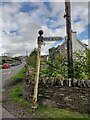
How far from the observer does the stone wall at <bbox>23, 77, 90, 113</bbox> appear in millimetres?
6879

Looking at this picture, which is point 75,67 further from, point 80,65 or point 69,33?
point 69,33

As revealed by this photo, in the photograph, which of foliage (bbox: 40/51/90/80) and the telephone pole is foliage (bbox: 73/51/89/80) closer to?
foliage (bbox: 40/51/90/80)

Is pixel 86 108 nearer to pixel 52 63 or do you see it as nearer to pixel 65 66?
pixel 65 66

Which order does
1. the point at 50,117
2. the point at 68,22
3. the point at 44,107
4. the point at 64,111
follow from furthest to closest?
the point at 68,22 → the point at 44,107 → the point at 64,111 → the point at 50,117

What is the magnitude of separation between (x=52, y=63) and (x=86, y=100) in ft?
9.13

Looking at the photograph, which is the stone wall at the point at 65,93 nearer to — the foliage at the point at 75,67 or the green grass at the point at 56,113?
the green grass at the point at 56,113

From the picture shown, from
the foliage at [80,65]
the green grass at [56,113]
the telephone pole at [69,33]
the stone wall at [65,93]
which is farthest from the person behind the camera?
the telephone pole at [69,33]

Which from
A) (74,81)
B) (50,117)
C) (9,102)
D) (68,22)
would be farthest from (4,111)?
(68,22)

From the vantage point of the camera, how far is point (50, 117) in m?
6.52

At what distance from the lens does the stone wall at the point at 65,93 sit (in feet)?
22.6

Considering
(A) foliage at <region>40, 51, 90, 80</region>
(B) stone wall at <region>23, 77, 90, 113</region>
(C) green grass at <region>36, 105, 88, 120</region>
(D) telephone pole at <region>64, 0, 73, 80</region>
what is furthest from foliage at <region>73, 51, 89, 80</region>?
(C) green grass at <region>36, 105, 88, 120</region>

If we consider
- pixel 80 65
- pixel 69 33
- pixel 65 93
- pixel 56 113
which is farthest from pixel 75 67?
pixel 56 113

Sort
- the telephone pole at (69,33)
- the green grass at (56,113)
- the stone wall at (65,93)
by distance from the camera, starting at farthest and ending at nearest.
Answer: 1. the telephone pole at (69,33)
2. the stone wall at (65,93)
3. the green grass at (56,113)

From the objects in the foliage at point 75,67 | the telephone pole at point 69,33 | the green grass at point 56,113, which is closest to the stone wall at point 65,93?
the green grass at point 56,113
